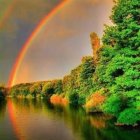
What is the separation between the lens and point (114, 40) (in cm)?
4544

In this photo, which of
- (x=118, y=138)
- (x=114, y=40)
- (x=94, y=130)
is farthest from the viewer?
(x=114, y=40)

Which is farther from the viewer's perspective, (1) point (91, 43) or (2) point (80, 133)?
(1) point (91, 43)

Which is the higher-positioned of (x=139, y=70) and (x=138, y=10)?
(x=138, y=10)

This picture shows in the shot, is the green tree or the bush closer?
the green tree

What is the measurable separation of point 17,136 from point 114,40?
18.0 m

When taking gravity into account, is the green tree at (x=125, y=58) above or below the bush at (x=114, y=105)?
above

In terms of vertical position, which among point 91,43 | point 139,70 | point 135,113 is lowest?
point 135,113

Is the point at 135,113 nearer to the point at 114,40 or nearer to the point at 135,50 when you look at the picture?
the point at 135,50

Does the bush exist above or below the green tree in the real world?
below

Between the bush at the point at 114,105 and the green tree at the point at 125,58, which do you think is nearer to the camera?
the green tree at the point at 125,58

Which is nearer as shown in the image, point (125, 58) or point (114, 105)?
point (125, 58)

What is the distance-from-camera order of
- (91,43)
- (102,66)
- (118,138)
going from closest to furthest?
(118,138)
(102,66)
(91,43)

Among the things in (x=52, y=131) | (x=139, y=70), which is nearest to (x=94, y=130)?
(x=52, y=131)

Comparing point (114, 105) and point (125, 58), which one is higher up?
point (125, 58)
